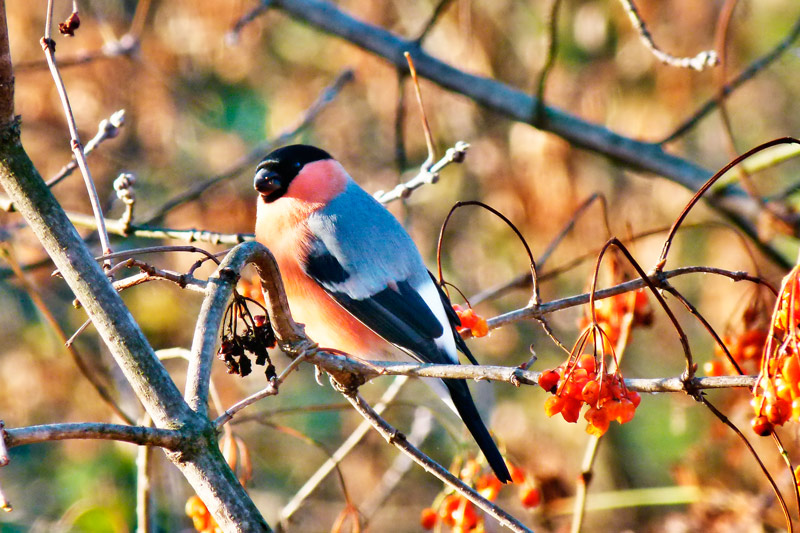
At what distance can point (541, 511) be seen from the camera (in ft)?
10.8

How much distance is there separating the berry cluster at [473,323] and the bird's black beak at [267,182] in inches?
33.4

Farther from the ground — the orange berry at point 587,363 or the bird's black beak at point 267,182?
the bird's black beak at point 267,182

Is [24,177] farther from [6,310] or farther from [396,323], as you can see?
A: [6,310]

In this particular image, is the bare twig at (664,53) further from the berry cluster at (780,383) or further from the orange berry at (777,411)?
the orange berry at (777,411)

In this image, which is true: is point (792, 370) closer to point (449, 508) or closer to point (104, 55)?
point (449, 508)

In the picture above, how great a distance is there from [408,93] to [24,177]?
3757mm

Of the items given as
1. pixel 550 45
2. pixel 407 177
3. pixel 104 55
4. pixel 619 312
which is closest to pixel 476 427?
pixel 619 312

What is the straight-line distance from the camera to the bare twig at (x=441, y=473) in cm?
124

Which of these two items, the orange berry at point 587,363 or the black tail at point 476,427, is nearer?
the orange berry at point 587,363

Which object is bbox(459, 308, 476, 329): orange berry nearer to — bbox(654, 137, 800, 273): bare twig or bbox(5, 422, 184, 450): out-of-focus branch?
bbox(654, 137, 800, 273): bare twig

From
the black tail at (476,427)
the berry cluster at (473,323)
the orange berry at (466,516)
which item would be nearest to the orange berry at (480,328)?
the berry cluster at (473,323)

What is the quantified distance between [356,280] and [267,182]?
1.44ft

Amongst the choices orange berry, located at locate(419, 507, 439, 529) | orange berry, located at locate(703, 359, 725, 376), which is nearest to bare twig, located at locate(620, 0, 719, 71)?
orange berry, located at locate(703, 359, 725, 376)

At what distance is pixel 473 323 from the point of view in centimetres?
174
